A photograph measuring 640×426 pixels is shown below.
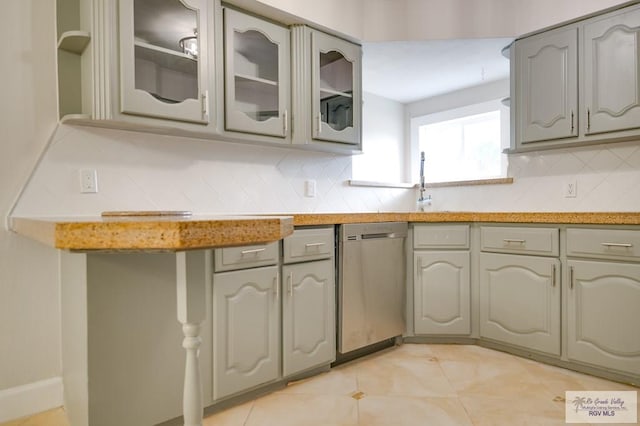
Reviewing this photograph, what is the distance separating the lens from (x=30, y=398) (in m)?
1.70

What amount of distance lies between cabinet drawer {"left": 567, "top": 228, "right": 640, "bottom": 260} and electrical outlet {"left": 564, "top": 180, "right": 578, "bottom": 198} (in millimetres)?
628

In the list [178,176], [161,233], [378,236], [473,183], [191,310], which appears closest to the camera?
[161,233]

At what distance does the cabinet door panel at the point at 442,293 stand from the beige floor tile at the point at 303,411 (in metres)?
0.91

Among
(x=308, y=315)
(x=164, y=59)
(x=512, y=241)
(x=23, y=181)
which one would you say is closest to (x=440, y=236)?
(x=512, y=241)

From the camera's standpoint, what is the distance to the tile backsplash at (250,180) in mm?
1788

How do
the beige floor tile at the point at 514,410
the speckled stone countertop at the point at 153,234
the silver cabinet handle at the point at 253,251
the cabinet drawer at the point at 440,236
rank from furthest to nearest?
the cabinet drawer at the point at 440,236 < the silver cabinet handle at the point at 253,251 < the beige floor tile at the point at 514,410 < the speckled stone countertop at the point at 153,234

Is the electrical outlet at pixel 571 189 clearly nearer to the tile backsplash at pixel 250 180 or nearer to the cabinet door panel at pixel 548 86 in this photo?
the tile backsplash at pixel 250 180

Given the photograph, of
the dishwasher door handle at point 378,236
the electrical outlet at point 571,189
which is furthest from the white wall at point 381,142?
the electrical outlet at point 571,189

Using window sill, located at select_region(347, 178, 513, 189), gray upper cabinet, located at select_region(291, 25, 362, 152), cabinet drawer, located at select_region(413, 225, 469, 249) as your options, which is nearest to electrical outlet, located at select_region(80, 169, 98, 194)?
gray upper cabinet, located at select_region(291, 25, 362, 152)

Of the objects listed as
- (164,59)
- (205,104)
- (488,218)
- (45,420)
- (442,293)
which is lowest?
(45,420)

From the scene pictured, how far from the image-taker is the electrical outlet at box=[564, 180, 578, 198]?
255cm

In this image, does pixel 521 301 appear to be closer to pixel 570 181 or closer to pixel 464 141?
pixel 570 181

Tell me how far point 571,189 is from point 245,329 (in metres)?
2.30

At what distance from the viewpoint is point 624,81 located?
2.15 meters
